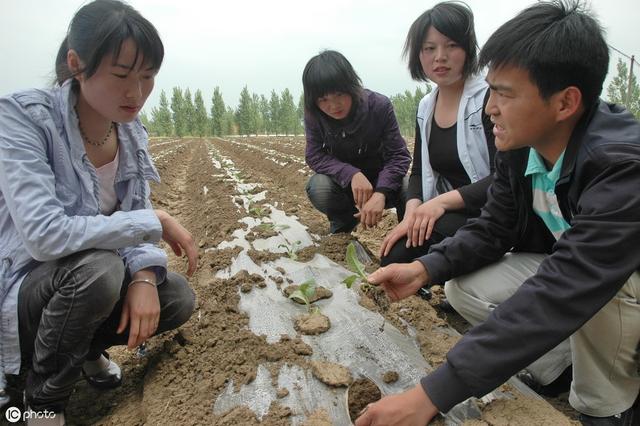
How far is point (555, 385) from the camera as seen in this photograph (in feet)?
5.19

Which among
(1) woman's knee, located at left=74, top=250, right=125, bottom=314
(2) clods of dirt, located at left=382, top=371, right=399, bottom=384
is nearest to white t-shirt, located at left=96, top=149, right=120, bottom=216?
(1) woman's knee, located at left=74, top=250, right=125, bottom=314

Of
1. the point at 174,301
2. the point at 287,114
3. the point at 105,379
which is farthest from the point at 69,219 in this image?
the point at 287,114

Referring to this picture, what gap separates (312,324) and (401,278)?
0.52 meters

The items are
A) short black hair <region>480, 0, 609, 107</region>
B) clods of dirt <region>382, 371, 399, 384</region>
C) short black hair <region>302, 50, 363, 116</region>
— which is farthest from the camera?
short black hair <region>302, 50, 363, 116</region>

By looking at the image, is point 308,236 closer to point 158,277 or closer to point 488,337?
point 158,277

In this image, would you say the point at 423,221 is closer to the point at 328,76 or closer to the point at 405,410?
the point at 328,76

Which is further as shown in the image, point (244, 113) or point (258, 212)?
point (244, 113)

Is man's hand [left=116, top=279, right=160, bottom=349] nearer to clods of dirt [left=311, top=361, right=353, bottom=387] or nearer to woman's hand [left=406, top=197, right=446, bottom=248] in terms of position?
clods of dirt [left=311, top=361, right=353, bottom=387]

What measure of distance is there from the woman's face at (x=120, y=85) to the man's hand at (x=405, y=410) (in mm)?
1220

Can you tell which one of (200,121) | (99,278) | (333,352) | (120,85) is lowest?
(200,121)

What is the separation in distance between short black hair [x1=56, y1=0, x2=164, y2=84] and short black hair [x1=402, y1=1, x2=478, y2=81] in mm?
1380

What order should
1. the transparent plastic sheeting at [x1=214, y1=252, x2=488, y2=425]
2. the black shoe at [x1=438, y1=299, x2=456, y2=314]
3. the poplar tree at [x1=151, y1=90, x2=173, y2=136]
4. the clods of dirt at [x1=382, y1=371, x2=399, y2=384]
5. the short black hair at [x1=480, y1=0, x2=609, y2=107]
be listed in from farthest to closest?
1. the poplar tree at [x1=151, y1=90, x2=173, y2=136]
2. the black shoe at [x1=438, y1=299, x2=456, y2=314]
3. the clods of dirt at [x1=382, y1=371, x2=399, y2=384]
4. the transparent plastic sheeting at [x1=214, y1=252, x2=488, y2=425]
5. the short black hair at [x1=480, y1=0, x2=609, y2=107]

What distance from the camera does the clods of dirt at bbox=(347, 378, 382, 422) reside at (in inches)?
57.0

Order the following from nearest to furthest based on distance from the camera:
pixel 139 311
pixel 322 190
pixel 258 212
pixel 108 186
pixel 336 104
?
pixel 139 311 → pixel 108 186 → pixel 336 104 → pixel 322 190 → pixel 258 212
